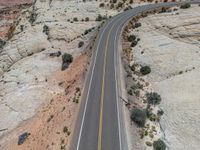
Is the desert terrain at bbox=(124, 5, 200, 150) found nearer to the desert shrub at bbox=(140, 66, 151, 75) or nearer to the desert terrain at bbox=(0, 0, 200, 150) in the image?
the desert terrain at bbox=(0, 0, 200, 150)

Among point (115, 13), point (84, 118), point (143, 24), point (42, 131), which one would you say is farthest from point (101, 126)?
point (115, 13)

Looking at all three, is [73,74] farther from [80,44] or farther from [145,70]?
[80,44]

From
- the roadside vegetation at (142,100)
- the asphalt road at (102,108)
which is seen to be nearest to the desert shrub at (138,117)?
the roadside vegetation at (142,100)

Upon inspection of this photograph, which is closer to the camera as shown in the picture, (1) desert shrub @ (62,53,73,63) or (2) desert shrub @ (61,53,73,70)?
(2) desert shrub @ (61,53,73,70)

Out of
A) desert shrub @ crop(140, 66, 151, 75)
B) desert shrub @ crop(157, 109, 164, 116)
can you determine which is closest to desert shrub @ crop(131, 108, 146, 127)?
desert shrub @ crop(157, 109, 164, 116)

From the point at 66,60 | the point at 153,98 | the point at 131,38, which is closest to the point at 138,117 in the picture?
the point at 153,98

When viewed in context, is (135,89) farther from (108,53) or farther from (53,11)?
(53,11)
